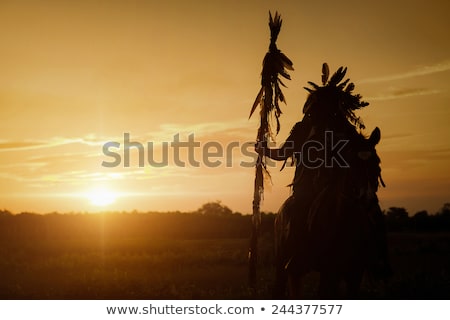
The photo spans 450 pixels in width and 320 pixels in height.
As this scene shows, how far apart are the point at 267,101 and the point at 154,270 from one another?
847cm

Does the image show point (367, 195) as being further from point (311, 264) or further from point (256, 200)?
point (256, 200)

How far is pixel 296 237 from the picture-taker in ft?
31.5

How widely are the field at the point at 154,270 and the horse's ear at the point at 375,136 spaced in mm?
2321

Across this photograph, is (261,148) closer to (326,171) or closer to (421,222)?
(326,171)

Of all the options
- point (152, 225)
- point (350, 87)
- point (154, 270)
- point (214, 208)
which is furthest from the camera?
point (214, 208)

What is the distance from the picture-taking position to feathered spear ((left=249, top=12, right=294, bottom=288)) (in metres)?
12.5

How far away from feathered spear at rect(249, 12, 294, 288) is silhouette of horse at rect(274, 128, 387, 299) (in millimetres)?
2971

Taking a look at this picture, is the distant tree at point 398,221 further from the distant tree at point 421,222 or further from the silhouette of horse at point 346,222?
the silhouette of horse at point 346,222

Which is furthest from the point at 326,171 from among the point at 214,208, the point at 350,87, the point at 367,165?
the point at 214,208

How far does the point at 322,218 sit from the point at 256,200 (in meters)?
3.60

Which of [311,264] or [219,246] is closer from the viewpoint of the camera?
[311,264]

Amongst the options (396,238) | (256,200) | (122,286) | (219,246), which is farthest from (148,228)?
(256,200)

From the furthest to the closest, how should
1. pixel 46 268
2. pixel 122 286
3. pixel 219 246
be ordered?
1. pixel 219 246
2. pixel 46 268
3. pixel 122 286

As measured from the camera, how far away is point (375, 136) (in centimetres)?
856
